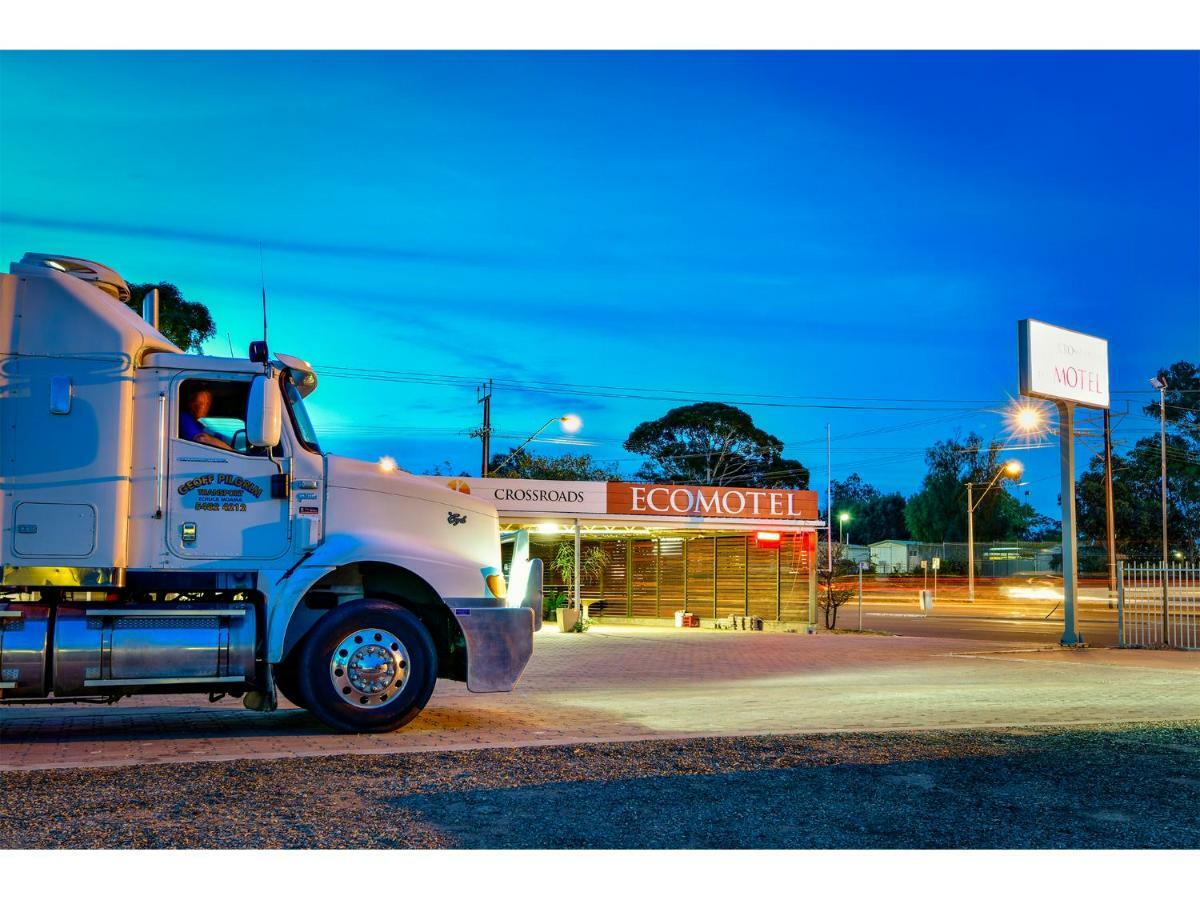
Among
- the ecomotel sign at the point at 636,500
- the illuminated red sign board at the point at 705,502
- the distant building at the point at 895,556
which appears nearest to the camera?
the ecomotel sign at the point at 636,500

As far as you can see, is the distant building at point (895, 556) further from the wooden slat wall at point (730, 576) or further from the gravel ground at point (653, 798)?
the gravel ground at point (653, 798)

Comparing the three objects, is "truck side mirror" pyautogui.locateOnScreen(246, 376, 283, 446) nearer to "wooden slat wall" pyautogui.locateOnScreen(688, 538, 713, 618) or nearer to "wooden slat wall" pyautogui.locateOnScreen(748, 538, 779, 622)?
"wooden slat wall" pyautogui.locateOnScreen(748, 538, 779, 622)

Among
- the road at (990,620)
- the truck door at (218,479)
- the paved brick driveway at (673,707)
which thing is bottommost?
the road at (990,620)

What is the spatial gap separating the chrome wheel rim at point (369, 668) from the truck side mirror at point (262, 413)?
69.6 inches

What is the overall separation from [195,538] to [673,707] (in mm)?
5110

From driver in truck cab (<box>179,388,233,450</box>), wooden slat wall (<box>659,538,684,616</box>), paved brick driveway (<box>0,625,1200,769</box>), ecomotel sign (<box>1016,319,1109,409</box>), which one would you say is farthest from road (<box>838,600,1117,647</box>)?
driver in truck cab (<box>179,388,233,450</box>)

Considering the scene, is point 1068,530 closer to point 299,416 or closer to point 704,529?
point 704,529

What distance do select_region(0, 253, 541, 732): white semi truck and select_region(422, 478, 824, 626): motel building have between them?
15.6 m

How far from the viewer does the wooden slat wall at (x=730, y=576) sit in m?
30.2

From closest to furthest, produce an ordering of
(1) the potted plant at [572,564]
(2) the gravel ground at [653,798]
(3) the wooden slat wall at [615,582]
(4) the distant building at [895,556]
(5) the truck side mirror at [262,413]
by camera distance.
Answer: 1. (2) the gravel ground at [653,798]
2. (5) the truck side mirror at [262,413]
3. (1) the potted plant at [572,564]
4. (3) the wooden slat wall at [615,582]
5. (4) the distant building at [895,556]

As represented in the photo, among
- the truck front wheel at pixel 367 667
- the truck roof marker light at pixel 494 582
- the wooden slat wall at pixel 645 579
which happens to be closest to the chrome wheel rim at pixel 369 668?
the truck front wheel at pixel 367 667

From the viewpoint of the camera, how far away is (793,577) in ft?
94.7

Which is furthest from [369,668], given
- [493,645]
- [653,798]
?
[653,798]

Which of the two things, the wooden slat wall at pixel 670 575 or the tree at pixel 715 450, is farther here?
the tree at pixel 715 450
